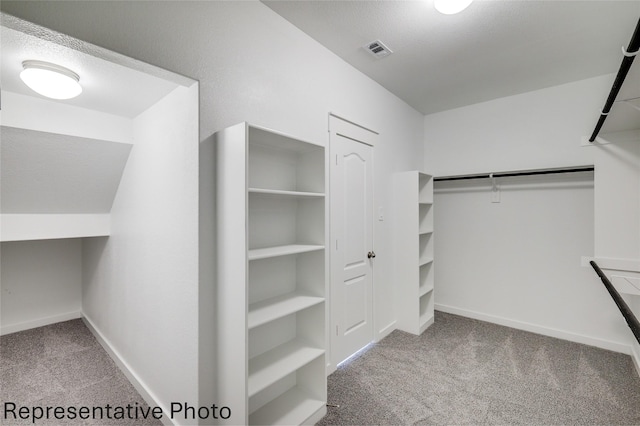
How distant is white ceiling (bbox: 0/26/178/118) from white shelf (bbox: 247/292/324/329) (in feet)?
4.86

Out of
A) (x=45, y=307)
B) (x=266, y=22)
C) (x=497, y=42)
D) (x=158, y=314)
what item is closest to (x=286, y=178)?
(x=266, y=22)

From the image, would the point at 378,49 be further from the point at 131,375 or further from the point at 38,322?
the point at 38,322

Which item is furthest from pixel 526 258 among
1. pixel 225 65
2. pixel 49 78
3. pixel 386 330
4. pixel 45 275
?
pixel 45 275

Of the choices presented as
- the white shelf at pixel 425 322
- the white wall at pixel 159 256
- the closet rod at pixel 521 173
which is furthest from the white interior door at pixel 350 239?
the closet rod at pixel 521 173

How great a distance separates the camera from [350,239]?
267 cm

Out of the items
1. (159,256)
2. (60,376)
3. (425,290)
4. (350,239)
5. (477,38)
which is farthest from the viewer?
(425,290)

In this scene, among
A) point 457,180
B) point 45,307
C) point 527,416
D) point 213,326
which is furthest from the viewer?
point 457,180

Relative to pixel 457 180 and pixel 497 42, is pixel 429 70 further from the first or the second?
pixel 457 180

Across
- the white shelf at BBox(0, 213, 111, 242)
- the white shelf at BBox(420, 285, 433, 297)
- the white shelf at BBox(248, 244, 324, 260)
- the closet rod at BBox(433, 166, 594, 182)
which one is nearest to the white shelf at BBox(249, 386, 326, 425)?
the white shelf at BBox(248, 244, 324, 260)

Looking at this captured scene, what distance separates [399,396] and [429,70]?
2821 millimetres

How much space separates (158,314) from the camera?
1.91 metres

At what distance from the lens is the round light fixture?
170cm

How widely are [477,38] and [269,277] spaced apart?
240 centimetres

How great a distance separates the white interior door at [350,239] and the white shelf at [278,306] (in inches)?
21.4
